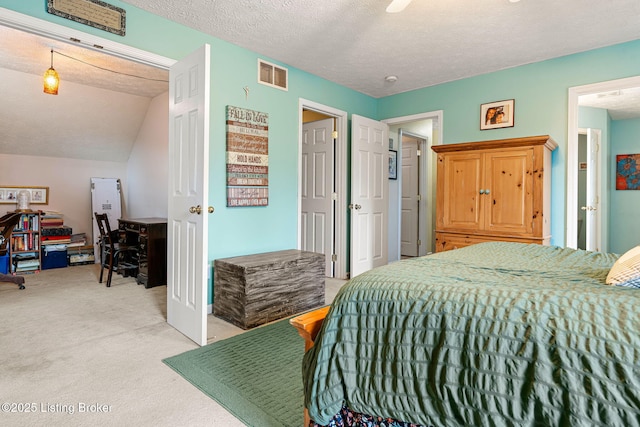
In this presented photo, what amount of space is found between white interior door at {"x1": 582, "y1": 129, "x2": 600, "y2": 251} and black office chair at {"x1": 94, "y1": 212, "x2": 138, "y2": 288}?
5.58m

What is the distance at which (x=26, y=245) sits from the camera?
4750 mm

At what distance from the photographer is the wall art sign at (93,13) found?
2.27 meters

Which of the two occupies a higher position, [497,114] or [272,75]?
[272,75]

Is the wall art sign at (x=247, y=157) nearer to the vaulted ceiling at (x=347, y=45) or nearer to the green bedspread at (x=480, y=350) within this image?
the vaulted ceiling at (x=347, y=45)

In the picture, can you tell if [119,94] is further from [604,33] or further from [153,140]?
[604,33]

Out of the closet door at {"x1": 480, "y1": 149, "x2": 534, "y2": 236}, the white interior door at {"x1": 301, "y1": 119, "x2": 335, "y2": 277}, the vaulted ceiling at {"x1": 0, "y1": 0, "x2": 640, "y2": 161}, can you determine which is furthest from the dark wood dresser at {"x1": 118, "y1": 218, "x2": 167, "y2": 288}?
the closet door at {"x1": 480, "y1": 149, "x2": 534, "y2": 236}

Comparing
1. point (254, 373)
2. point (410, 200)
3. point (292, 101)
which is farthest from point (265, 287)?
point (410, 200)

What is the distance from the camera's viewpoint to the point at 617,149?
4.64m

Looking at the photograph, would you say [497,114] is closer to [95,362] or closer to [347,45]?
[347,45]

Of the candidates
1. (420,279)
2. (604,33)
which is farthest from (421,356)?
(604,33)

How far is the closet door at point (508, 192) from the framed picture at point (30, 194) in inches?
240

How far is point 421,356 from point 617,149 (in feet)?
17.4

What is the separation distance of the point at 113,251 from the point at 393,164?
394cm

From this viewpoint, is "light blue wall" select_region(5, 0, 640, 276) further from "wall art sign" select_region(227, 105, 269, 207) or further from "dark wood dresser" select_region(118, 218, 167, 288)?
"dark wood dresser" select_region(118, 218, 167, 288)
